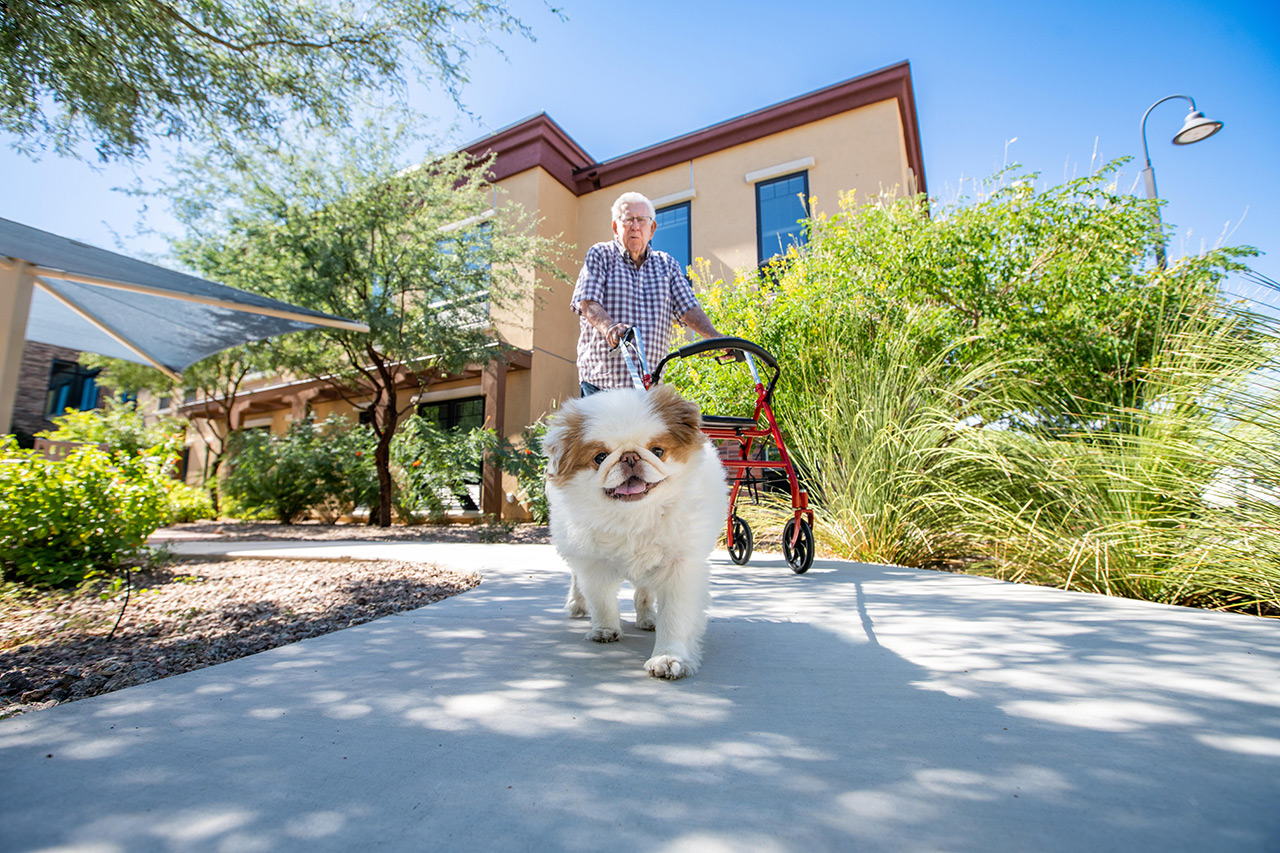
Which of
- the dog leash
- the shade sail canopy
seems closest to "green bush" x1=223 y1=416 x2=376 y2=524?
the shade sail canopy

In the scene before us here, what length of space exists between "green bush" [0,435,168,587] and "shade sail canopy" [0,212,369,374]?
46.0 inches

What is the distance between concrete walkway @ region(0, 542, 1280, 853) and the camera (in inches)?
41.4

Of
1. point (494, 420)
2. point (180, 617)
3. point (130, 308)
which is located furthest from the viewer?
point (494, 420)

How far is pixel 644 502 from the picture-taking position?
6.80 feet

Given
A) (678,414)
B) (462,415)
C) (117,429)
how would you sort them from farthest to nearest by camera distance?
(462,415) → (117,429) → (678,414)

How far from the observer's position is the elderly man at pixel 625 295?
3.36 m

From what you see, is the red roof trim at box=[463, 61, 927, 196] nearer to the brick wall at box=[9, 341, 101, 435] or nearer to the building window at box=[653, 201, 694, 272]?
the building window at box=[653, 201, 694, 272]

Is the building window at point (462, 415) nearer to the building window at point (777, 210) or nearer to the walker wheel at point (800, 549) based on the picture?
the building window at point (777, 210)

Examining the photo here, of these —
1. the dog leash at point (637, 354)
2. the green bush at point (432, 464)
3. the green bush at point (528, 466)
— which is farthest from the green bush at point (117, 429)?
the dog leash at point (637, 354)

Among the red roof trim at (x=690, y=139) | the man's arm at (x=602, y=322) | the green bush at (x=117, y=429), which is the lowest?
the man's arm at (x=602, y=322)

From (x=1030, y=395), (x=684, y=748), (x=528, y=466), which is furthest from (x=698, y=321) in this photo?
(x=528, y=466)

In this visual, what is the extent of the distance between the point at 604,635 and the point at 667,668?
0.49 m

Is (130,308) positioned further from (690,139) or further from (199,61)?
(690,139)

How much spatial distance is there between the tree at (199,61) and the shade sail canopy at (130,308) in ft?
4.40
